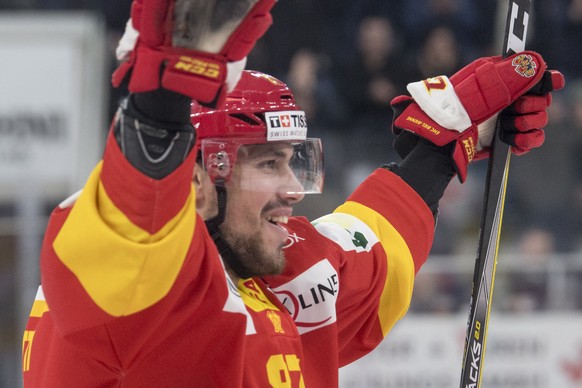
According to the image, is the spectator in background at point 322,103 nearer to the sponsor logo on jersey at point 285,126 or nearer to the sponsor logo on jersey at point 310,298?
the sponsor logo on jersey at point 310,298

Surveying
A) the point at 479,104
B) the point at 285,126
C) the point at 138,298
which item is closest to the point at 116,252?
the point at 138,298

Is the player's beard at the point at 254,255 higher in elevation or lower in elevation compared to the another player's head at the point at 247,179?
lower

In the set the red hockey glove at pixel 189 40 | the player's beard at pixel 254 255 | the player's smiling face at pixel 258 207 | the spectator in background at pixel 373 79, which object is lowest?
the spectator in background at pixel 373 79

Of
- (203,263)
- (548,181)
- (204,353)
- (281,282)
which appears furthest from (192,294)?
(548,181)

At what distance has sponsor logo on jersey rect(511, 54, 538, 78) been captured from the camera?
2.73m

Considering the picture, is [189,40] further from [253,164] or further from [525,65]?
[525,65]

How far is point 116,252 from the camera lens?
5.84ft

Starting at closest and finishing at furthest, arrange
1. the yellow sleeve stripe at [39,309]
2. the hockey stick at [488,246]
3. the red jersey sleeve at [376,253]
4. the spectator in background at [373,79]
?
1. the yellow sleeve stripe at [39,309]
2. the red jersey sleeve at [376,253]
3. the hockey stick at [488,246]
4. the spectator in background at [373,79]

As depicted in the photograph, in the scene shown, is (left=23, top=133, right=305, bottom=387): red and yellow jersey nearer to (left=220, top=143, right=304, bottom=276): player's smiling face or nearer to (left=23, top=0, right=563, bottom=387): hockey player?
(left=23, top=0, right=563, bottom=387): hockey player

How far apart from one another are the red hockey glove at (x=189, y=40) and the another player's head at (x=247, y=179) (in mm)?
613

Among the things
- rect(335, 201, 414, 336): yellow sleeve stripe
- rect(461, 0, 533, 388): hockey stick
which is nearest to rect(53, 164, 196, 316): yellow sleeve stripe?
rect(335, 201, 414, 336): yellow sleeve stripe

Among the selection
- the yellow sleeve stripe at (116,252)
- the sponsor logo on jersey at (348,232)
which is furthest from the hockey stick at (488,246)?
the yellow sleeve stripe at (116,252)

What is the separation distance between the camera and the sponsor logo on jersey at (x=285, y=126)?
7.86 feet

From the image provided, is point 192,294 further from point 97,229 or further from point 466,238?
point 466,238
